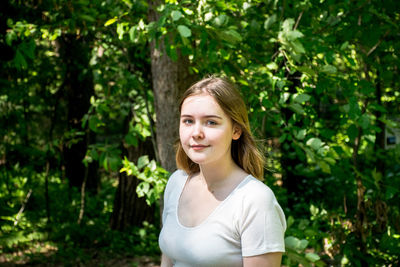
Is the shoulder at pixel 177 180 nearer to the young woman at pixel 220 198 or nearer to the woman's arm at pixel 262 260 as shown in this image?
the young woman at pixel 220 198

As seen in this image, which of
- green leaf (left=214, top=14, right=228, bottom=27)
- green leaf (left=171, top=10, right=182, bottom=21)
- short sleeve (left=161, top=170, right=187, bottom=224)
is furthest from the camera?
green leaf (left=214, top=14, right=228, bottom=27)

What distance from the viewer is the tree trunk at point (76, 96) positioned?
5.48 m

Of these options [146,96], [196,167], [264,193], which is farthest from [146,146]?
[264,193]

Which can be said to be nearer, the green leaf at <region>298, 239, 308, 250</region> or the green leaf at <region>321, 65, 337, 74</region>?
the green leaf at <region>298, 239, 308, 250</region>

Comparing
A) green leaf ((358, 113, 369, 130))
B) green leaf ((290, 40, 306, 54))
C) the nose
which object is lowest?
the nose

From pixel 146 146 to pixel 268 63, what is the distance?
2.47 meters

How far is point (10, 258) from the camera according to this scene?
202 inches

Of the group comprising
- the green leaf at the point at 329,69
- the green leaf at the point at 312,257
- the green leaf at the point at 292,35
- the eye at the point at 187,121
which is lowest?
the green leaf at the point at 312,257

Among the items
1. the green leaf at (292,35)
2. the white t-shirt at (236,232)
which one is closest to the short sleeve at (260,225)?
the white t-shirt at (236,232)

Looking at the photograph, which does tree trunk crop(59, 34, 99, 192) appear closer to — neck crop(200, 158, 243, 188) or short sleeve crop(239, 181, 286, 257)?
neck crop(200, 158, 243, 188)

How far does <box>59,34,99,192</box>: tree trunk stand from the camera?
5.48 metres

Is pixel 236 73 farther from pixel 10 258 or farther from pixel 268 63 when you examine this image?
pixel 10 258

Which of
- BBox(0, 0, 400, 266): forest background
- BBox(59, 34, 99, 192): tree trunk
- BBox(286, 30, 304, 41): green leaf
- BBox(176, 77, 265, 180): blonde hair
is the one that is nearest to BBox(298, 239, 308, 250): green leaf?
BBox(0, 0, 400, 266): forest background

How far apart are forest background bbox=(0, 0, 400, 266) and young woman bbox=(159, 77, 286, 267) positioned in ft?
2.18
